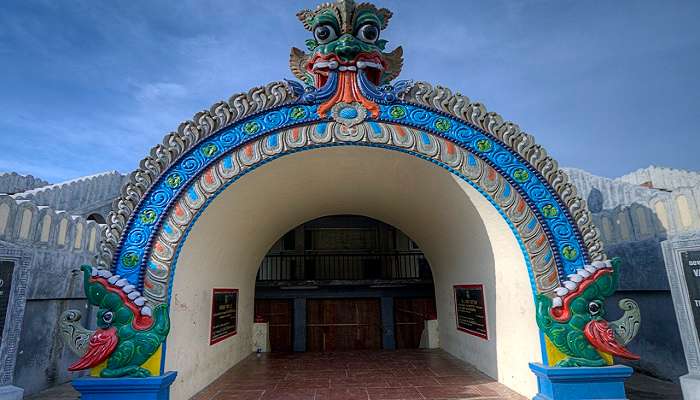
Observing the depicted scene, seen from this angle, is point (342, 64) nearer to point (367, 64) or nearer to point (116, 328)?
point (367, 64)

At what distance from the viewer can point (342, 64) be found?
5301mm

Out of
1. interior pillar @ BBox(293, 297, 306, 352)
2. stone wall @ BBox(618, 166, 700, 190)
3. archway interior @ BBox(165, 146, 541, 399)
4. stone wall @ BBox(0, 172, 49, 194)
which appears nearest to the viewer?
archway interior @ BBox(165, 146, 541, 399)

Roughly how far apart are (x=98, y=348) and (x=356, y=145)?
3.61m

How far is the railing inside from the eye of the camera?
10797 millimetres

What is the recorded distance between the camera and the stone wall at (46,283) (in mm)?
5676

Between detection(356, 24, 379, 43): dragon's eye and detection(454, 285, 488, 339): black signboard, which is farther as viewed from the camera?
detection(454, 285, 488, 339): black signboard

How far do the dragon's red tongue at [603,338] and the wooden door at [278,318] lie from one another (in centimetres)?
662

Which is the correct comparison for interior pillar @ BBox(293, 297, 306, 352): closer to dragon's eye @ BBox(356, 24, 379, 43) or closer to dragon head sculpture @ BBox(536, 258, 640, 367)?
dragon head sculpture @ BBox(536, 258, 640, 367)


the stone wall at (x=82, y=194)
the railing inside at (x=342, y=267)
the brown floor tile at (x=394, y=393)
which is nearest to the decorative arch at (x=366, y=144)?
the brown floor tile at (x=394, y=393)

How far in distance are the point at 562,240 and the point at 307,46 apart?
4.28 m

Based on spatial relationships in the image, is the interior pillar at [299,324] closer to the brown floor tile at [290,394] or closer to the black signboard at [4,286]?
the brown floor tile at [290,394]

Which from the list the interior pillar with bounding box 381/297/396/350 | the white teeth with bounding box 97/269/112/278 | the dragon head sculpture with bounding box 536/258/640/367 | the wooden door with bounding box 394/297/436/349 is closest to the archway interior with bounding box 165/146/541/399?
the dragon head sculpture with bounding box 536/258/640/367

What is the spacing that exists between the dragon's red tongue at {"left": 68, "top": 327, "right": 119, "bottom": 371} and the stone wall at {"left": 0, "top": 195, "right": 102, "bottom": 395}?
2219 millimetres

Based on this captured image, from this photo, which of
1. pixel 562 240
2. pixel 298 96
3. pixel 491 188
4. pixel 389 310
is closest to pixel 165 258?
pixel 298 96
